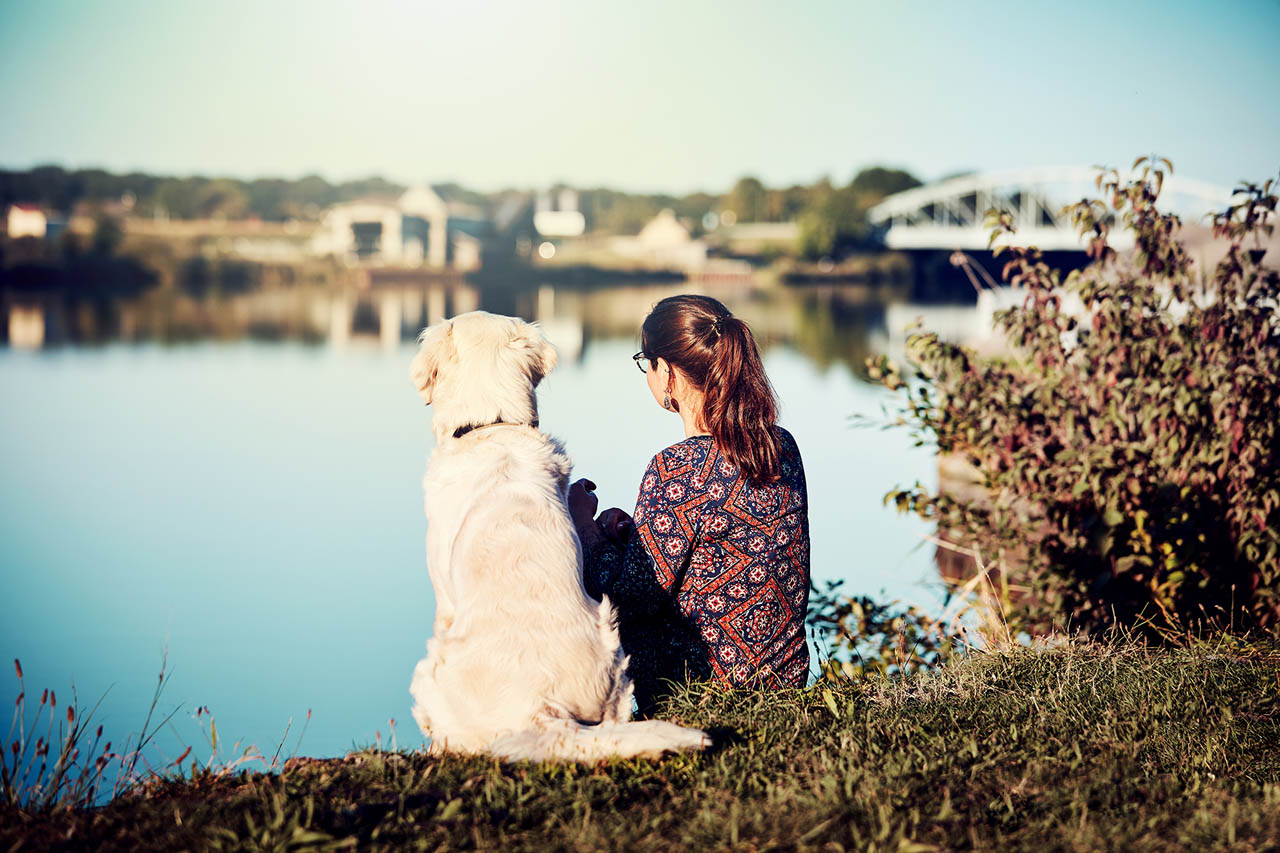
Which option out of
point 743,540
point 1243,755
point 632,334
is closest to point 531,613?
point 743,540

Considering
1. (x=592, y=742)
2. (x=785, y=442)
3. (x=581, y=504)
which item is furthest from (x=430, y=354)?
(x=592, y=742)

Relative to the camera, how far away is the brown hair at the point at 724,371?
10.5 feet

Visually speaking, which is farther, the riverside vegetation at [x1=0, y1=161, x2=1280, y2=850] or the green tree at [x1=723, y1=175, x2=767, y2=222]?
the green tree at [x1=723, y1=175, x2=767, y2=222]

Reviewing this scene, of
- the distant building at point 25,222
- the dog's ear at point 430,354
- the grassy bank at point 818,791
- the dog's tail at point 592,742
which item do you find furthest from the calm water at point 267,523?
the distant building at point 25,222

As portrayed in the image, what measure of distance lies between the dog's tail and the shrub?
3.11 metres

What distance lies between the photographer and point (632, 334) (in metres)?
39.1

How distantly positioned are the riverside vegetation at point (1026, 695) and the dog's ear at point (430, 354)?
3.86 ft

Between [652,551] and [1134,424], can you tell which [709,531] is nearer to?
[652,551]

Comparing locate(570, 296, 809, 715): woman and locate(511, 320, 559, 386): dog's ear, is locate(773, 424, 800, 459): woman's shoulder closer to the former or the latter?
locate(570, 296, 809, 715): woman

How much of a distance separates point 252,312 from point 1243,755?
5314 cm

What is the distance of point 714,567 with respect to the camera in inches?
128

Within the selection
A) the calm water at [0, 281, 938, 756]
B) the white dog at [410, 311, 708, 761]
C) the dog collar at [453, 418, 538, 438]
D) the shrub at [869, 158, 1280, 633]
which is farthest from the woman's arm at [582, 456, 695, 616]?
the shrub at [869, 158, 1280, 633]

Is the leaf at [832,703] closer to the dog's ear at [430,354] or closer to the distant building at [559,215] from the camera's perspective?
the dog's ear at [430,354]

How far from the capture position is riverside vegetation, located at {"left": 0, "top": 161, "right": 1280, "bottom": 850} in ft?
7.89
